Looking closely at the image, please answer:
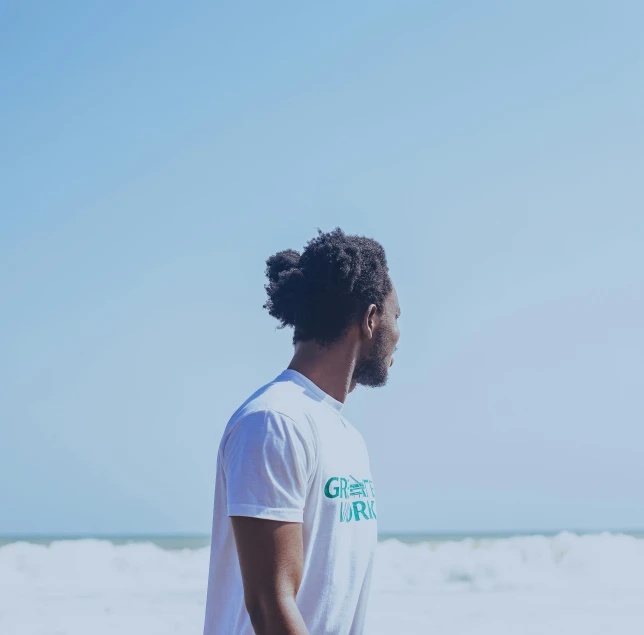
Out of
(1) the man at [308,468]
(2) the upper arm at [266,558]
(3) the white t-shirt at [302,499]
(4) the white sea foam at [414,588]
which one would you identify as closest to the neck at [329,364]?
(1) the man at [308,468]

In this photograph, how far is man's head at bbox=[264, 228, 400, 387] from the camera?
271 centimetres

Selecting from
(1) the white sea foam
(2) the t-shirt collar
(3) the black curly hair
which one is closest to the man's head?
(3) the black curly hair

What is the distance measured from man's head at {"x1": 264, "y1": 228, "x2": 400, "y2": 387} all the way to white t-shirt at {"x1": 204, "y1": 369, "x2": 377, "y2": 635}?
0.89ft

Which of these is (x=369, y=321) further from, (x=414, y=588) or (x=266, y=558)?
(x=414, y=588)

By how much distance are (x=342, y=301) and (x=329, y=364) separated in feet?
0.70

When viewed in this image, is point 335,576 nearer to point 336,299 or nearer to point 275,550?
point 275,550

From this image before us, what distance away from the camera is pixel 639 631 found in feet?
31.8

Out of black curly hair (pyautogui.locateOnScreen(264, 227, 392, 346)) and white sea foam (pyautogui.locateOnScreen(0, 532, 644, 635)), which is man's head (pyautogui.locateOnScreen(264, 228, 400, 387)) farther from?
white sea foam (pyautogui.locateOnScreen(0, 532, 644, 635))

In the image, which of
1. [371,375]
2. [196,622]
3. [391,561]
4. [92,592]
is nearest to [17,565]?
[92,592]

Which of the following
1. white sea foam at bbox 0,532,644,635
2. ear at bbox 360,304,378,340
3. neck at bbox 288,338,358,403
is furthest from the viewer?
white sea foam at bbox 0,532,644,635

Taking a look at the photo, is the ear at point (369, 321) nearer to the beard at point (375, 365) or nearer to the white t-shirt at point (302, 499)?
the beard at point (375, 365)

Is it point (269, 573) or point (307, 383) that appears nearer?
point (269, 573)

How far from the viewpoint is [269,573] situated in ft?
6.81

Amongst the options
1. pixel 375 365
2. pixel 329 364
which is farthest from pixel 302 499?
pixel 375 365
